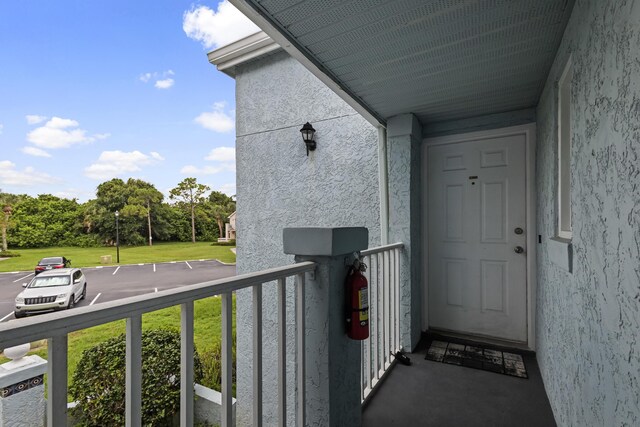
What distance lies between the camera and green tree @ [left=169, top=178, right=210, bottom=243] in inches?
372

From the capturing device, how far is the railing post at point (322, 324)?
4.60 feet

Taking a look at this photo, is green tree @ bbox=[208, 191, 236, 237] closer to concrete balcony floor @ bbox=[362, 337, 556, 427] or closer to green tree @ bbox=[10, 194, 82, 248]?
green tree @ bbox=[10, 194, 82, 248]

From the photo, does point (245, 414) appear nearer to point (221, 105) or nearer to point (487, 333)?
point (487, 333)

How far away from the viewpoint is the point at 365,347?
324cm

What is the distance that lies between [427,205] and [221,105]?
1213 inches

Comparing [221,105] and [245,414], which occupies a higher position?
[221,105]

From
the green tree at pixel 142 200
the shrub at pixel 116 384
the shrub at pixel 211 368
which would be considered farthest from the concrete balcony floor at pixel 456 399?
the green tree at pixel 142 200

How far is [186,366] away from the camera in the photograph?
2.81ft

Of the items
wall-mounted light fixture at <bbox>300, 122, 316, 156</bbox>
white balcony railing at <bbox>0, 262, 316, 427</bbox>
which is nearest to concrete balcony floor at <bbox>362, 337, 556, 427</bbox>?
white balcony railing at <bbox>0, 262, 316, 427</bbox>

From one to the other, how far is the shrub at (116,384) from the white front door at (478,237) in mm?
2670

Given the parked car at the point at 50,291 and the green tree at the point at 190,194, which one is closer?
the parked car at the point at 50,291

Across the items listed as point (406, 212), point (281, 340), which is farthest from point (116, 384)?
point (406, 212)

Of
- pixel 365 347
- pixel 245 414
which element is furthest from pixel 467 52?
pixel 245 414

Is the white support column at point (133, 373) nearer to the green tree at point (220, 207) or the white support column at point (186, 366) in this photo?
the white support column at point (186, 366)
